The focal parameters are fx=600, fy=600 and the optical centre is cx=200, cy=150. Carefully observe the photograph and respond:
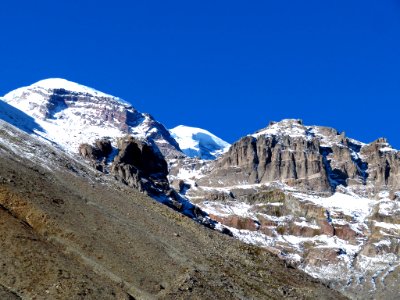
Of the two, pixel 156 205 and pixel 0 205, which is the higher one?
pixel 156 205

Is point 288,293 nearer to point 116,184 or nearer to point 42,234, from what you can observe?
point 42,234

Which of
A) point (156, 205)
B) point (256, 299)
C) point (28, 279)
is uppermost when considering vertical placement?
point (156, 205)

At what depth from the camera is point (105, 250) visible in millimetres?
60375

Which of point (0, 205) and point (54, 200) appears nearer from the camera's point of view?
point (0, 205)

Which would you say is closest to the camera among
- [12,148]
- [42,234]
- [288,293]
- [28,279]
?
[28,279]

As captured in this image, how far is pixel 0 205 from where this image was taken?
2399 inches

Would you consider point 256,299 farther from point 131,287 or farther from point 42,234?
point 42,234

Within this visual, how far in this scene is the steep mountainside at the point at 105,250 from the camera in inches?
2019

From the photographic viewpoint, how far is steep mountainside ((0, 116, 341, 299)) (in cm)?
5128

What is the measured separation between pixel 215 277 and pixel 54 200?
2035cm

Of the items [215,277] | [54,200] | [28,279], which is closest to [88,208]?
[54,200]

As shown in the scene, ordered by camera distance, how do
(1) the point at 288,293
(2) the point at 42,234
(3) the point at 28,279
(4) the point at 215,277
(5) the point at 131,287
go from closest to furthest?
(3) the point at 28,279, (5) the point at 131,287, (2) the point at 42,234, (4) the point at 215,277, (1) the point at 288,293

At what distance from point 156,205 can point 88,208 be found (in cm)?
1975

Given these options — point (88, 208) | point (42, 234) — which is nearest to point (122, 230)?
point (88, 208)
